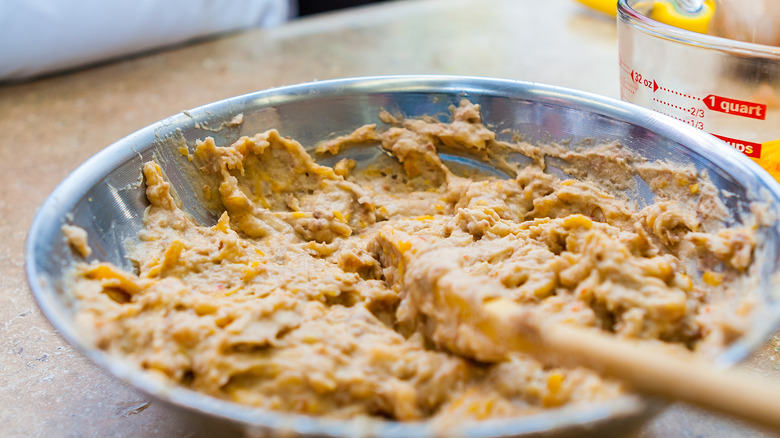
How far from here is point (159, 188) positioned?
1353 millimetres

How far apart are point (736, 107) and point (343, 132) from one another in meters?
0.93

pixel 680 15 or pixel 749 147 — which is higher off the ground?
pixel 680 15

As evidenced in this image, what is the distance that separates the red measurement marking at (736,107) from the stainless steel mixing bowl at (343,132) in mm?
193

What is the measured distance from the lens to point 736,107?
55.4 inches

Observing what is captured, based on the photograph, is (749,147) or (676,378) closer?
(676,378)

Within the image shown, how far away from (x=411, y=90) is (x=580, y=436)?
1073 mm

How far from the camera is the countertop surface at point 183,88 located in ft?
3.75

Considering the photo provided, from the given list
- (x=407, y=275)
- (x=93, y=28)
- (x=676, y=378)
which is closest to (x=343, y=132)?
(x=407, y=275)

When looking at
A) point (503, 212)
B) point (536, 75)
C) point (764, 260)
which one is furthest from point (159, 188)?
point (536, 75)

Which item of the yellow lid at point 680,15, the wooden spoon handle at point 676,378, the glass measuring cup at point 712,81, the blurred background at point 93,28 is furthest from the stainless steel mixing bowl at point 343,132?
the blurred background at point 93,28

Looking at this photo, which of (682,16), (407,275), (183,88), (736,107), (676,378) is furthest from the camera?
(183,88)

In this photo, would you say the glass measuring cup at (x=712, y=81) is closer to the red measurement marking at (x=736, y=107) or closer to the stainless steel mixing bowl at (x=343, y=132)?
the red measurement marking at (x=736, y=107)

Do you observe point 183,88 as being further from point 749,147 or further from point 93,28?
point 749,147

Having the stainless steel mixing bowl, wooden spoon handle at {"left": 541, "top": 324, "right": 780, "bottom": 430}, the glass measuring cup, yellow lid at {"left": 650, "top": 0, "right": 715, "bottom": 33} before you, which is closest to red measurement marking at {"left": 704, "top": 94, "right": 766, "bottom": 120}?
the glass measuring cup
